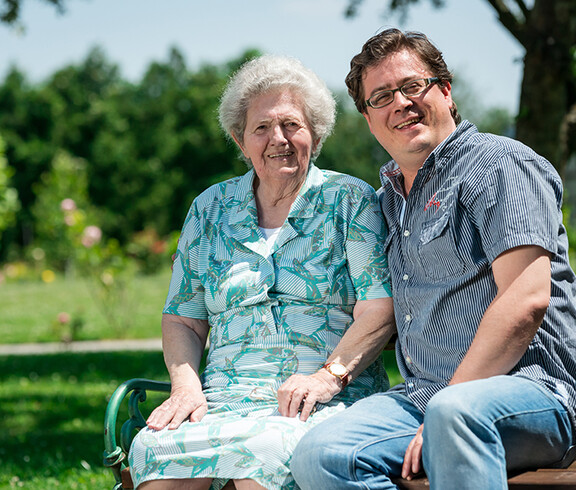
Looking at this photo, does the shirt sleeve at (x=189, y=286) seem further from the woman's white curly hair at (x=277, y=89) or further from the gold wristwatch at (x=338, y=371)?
the gold wristwatch at (x=338, y=371)

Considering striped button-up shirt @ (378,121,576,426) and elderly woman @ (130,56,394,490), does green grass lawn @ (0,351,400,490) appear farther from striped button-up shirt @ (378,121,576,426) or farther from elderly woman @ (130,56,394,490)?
striped button-up shirt @ (378,121,576,426)

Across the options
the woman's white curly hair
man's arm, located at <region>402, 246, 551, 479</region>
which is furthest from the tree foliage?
man's arm, located at <region>402, 246, 551, 479</region>

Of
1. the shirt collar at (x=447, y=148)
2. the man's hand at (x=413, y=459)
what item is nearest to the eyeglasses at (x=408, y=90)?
the shirt collar at (x=447, y=148)

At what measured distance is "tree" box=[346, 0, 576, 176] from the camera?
465 cm

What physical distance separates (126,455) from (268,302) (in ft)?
2.63

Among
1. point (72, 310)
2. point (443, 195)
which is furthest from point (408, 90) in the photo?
point (72, 310)

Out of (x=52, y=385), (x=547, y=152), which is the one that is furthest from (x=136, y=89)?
(x=547, y=152)

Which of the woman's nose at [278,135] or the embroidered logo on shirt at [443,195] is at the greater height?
the woman's nose at [278,135]

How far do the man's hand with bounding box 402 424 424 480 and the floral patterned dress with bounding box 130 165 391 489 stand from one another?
1.31 ft

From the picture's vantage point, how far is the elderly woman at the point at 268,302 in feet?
7.89

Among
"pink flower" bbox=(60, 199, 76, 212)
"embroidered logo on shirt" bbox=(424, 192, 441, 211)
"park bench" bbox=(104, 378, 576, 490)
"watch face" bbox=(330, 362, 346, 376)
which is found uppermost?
"embroidered logo on shirt" bbox=(424, 192, 441, 211)

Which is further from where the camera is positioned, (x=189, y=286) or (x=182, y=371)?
(x=189, y=286)

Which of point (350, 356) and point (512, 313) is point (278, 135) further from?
point (512, 313)

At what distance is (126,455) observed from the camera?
2.80m
